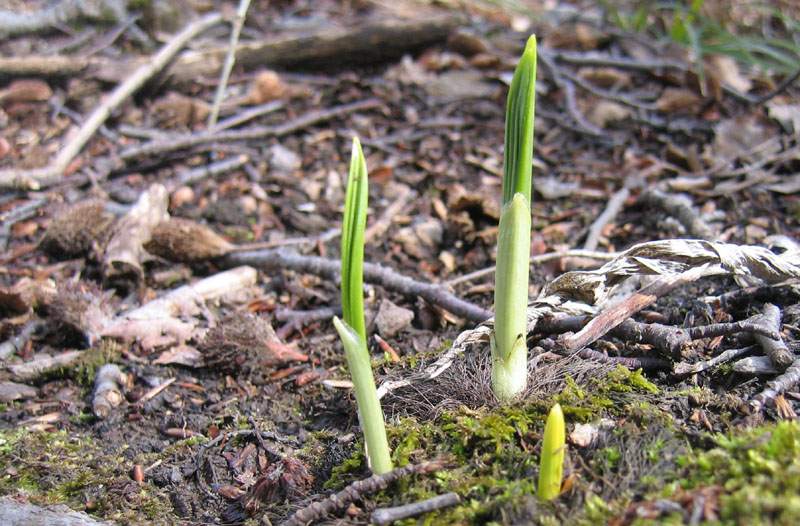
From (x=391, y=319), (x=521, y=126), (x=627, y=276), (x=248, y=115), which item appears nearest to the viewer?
(x=521, y=126)

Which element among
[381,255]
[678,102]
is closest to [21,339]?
[381,255]

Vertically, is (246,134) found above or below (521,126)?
below

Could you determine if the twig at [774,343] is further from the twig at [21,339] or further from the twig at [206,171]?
the twig at [206,171]

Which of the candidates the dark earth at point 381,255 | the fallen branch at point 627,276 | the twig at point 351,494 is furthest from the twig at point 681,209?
the twig at point 351,494

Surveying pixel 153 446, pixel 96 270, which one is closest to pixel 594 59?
pixel 96 270

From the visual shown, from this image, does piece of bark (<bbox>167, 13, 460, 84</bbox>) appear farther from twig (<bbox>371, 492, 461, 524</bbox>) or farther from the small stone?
twig (<bbox>371, 492, 461, 524</bbox>)

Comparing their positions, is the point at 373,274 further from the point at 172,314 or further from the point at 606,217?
the point at 606,217
